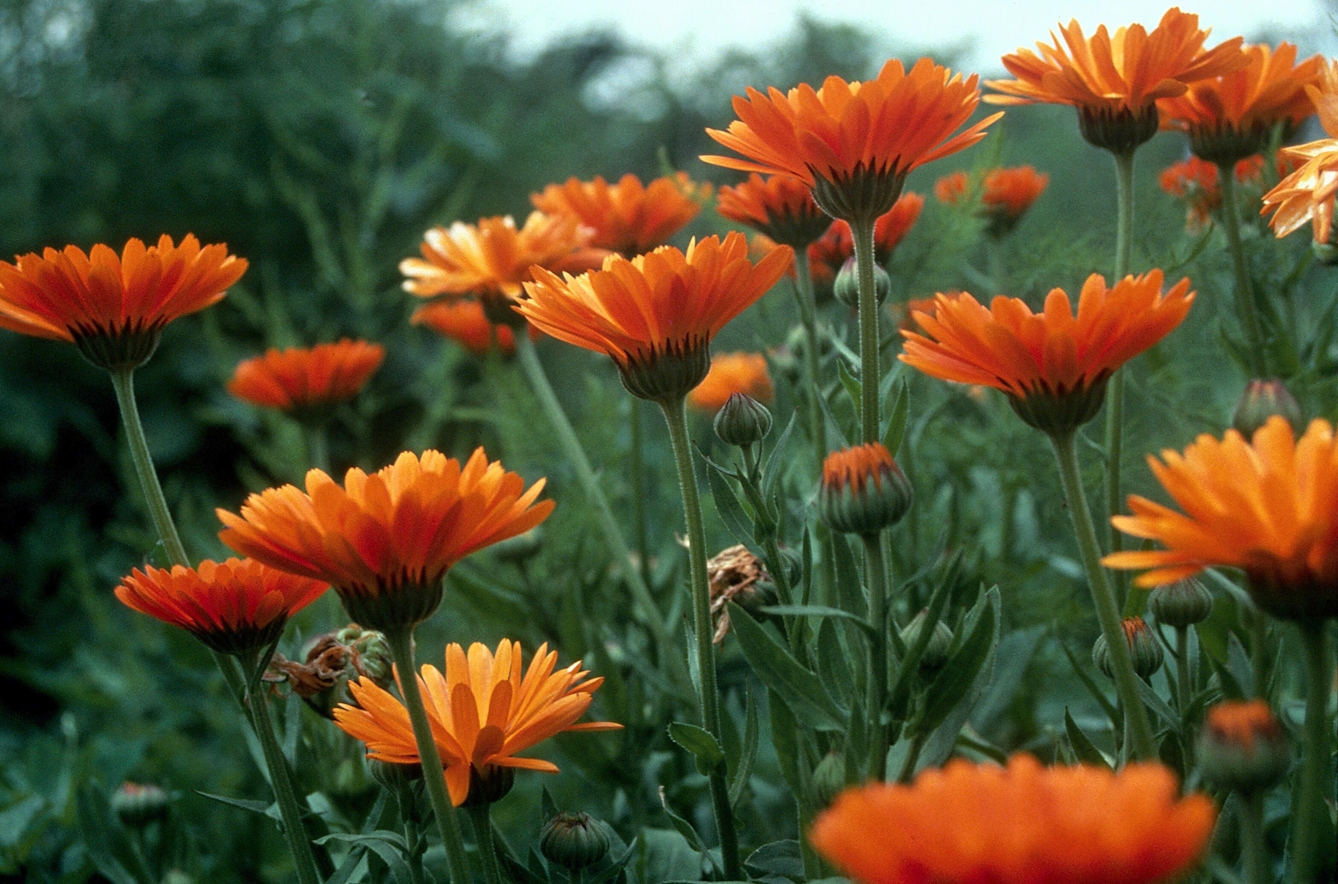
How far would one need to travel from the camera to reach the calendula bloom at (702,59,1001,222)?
0.46 m

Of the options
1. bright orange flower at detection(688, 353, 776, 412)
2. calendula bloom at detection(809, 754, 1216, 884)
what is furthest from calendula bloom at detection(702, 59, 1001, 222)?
bright orange flower at detection(688, 353, 776, 412)

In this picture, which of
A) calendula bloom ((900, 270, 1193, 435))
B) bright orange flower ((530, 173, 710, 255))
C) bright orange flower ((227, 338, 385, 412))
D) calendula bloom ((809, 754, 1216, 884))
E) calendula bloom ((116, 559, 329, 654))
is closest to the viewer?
calendula bloom ((809, 754, 1216, 884))

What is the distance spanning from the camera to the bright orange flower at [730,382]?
1005 millimetres

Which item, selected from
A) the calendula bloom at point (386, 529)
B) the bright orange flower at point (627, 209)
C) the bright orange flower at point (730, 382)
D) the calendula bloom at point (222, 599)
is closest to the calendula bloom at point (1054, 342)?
the calendula bloom at point (386, 529)

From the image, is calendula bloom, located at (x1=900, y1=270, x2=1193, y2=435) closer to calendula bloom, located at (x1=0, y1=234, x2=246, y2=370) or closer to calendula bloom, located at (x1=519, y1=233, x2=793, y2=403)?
calendula bloom, located at (x1=519, y1=233, x2=793, y2=403)

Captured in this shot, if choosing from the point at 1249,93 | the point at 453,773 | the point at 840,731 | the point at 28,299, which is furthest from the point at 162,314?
the point at 1249,93

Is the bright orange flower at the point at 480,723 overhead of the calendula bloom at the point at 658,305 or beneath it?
beneath

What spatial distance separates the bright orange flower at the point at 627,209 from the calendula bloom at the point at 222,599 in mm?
408

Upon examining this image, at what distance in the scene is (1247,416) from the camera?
45cm

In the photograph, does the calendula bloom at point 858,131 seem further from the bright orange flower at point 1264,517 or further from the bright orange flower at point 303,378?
the bright orange flower at point 303,378

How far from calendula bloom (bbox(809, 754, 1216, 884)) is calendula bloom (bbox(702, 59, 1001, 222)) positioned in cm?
29

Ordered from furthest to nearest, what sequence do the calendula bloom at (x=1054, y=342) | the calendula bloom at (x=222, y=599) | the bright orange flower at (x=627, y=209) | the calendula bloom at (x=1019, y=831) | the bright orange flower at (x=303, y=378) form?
the bright orange flower at (x=303, y=378)
the bright orange flower at (x=627, y=209)
the calendula bloom at (x=222, y=599)
the calendula bloom at (x=1054, y=342)
the calendula bloom at (x=1019, y=831)

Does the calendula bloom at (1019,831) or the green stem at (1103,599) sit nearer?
the calendula bloom at (1019,831)

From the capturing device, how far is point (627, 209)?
833mm
